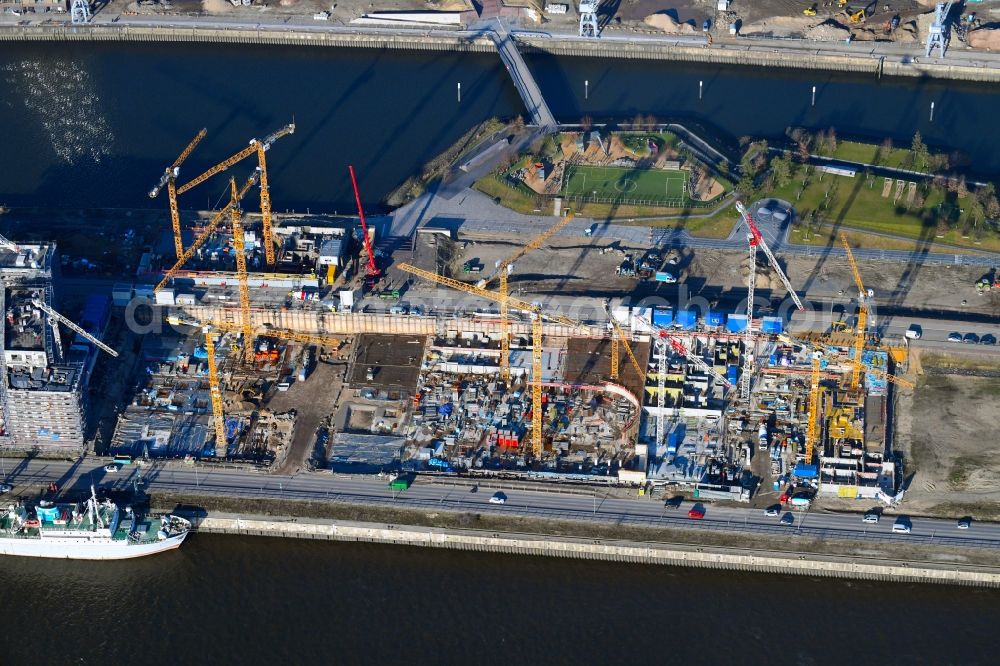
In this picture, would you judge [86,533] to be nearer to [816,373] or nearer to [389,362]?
[389,362]

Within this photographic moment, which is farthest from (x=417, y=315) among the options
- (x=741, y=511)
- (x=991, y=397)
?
(x=991, y=397)

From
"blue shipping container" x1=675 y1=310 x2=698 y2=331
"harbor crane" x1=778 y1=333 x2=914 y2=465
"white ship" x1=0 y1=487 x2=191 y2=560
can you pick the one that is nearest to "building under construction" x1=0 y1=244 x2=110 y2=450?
"white ship" x1=0 y1=487 x2=191 y2=560

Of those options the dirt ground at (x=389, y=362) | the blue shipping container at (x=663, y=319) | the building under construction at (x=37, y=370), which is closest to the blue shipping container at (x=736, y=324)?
the blue shipping container at (x=663, y=319)

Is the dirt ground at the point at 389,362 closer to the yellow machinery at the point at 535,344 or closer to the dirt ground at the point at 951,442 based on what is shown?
the yellow machinery at the point at 535,344

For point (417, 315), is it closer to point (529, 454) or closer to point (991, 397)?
point (529, 454)

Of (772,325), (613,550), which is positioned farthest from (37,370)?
(772,325)

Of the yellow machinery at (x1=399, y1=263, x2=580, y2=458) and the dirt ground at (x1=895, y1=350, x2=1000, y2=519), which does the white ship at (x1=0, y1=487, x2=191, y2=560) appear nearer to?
the yellow machinery at (x1=399, y1=263, x2=580, y2=458)
